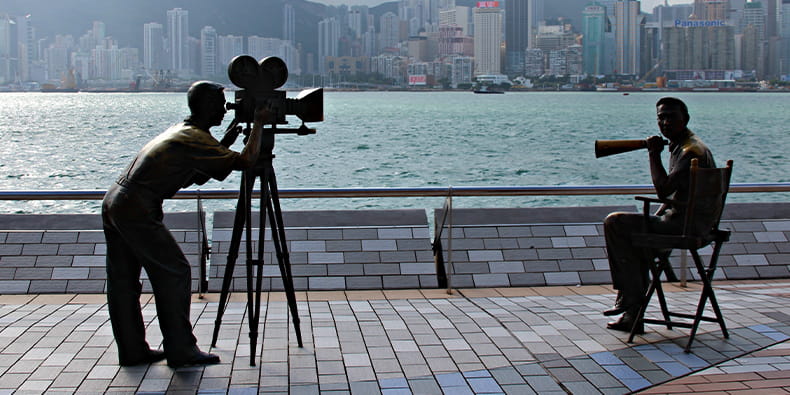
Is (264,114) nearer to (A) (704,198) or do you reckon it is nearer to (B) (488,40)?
(A) (704,198)

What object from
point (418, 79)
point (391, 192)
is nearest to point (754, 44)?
point (418, 79)

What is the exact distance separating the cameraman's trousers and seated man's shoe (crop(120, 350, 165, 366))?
3cm

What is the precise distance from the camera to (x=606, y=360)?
5527 millimetres

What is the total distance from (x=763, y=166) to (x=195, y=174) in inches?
1773

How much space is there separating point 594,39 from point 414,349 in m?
129

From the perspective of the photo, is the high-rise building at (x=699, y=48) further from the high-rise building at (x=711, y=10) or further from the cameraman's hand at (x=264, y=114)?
the cameraman's hand at (x=264, y=114)

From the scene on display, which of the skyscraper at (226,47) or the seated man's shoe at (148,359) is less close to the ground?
the skyscraper at (226,47)

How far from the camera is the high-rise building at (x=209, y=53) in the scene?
9656 centimetres

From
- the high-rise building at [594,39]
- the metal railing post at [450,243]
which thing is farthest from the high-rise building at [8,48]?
the metal railing post at [450,243]

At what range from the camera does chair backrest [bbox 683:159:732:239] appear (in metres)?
5.68

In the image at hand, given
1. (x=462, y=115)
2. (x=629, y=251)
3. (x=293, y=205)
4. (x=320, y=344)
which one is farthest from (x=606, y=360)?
(x=462, y=115)

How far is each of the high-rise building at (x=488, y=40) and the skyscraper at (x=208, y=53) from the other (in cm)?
4771

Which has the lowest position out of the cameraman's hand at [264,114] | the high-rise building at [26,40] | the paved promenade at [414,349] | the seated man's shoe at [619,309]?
the paved promenade at [414,349]

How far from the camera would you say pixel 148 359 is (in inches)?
212
